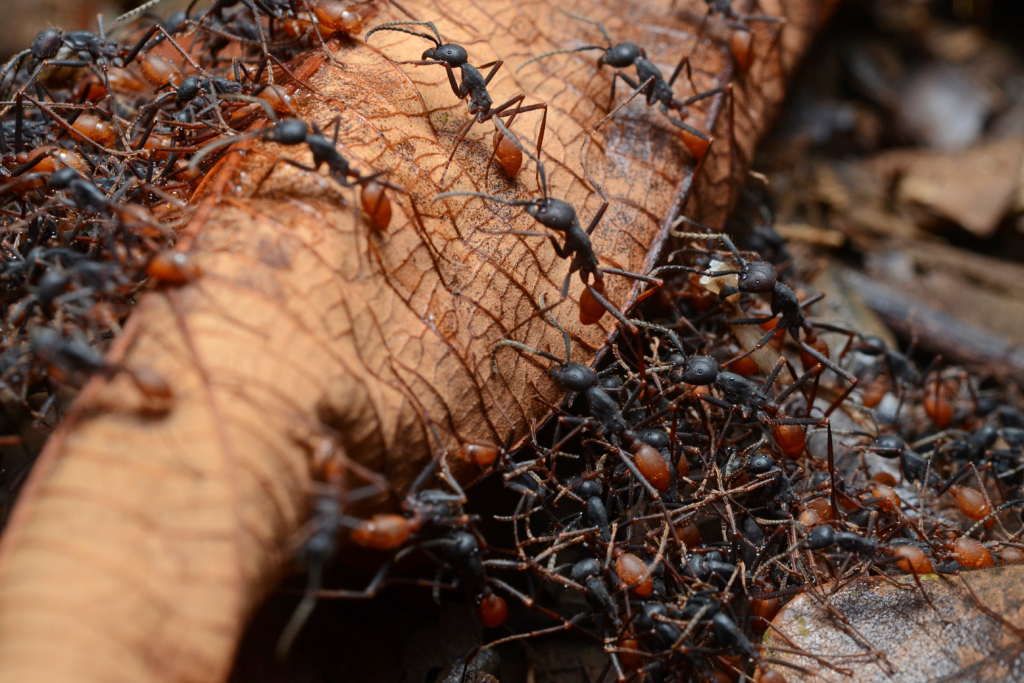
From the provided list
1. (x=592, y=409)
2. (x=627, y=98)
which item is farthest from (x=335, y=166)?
(x=627, y=98)

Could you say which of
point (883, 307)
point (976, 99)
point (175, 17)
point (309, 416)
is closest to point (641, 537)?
point (309, 416)

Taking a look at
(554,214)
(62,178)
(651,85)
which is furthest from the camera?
(651,85)

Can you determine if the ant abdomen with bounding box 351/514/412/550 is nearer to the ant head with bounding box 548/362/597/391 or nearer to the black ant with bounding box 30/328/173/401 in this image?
the black ant with bounding box 30/328/173/401

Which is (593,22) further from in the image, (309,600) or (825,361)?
(309,600)

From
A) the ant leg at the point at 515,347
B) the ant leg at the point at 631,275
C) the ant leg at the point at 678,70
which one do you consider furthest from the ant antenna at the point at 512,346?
the ant leg at the point at 678,70

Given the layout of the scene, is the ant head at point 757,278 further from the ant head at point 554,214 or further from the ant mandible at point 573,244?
the ant head at point 554,214

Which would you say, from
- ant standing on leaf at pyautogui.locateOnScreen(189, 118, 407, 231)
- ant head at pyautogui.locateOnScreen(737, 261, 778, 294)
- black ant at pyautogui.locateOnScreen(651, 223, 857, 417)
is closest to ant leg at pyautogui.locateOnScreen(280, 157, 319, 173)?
ant standing on leaf at pyautogui.locateOnScreen(189, 118, 407, 231)
